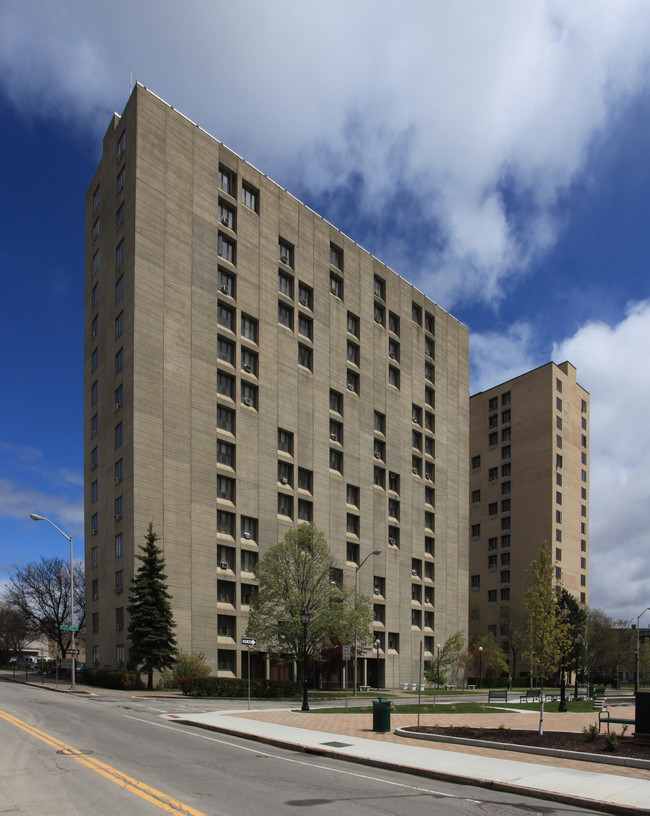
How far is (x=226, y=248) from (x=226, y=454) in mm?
16456

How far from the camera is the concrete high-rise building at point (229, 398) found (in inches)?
1957

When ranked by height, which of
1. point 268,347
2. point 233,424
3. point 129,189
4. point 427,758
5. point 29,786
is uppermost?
point 129,189

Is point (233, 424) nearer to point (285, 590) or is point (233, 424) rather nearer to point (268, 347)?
point (268, 347)

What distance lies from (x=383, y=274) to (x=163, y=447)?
35.8m

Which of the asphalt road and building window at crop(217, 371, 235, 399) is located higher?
building window at crop(217, 371, 235, 399)

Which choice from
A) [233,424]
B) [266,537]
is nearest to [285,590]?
[266,537]

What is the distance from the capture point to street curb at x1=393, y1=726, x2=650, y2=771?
1530 centimetres

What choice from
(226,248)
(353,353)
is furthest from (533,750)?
(353,353)

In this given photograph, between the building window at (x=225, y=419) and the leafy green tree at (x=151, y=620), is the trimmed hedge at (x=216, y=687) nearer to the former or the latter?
the leafy green tree at (x=151, y=620)

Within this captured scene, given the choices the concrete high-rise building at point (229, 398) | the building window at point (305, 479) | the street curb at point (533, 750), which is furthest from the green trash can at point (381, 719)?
the building window at point (305, 479)

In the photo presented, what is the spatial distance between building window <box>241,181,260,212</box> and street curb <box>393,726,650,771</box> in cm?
4775

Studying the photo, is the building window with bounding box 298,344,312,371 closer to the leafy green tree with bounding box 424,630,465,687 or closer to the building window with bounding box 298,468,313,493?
the building window with bounding box 298,468,313,493

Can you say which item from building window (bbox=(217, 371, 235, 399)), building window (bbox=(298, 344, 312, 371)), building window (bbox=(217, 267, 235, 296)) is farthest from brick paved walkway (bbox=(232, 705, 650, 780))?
building window (bbox=(298, 344, 312, 371))

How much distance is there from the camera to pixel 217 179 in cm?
5703
